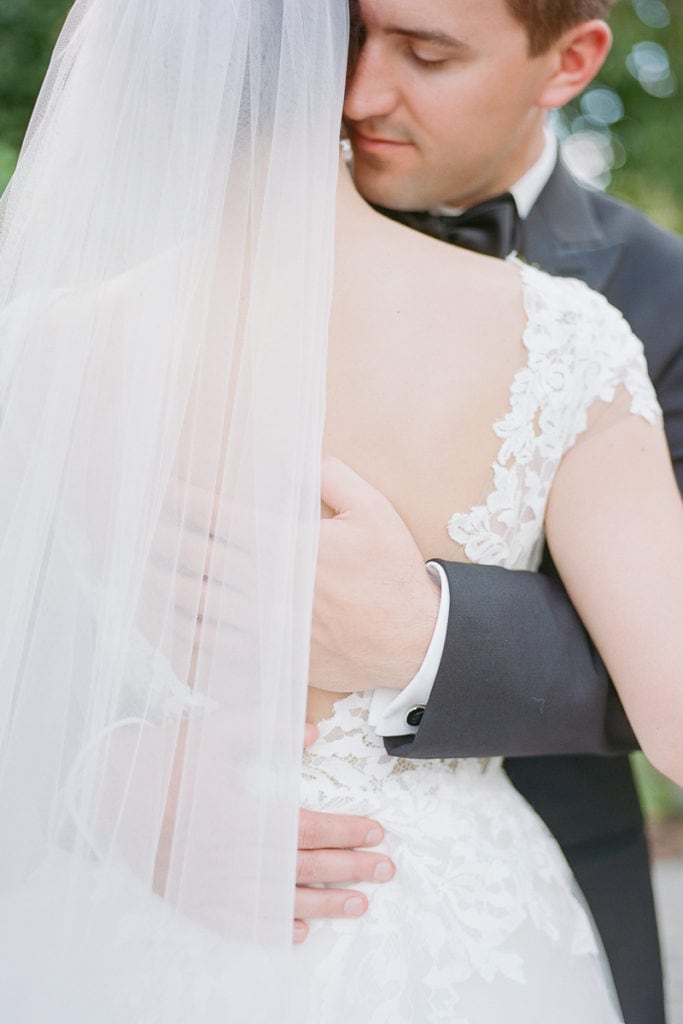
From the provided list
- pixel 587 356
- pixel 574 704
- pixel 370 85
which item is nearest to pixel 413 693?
pixel 574 704

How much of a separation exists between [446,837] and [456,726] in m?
0.17

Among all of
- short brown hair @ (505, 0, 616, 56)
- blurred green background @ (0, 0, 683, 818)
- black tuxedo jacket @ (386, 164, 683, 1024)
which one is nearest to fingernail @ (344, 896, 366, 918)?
black tuxedo jacket @ (386, 164, 683, 1024)

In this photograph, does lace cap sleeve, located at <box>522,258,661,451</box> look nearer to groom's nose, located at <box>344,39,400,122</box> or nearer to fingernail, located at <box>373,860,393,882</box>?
groom's nose, located at <box>344,39,400,122</box>

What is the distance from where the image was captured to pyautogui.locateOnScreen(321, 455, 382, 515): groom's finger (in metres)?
1.53

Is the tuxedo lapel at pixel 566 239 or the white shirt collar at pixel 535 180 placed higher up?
the white shirt collar at pixel 535 180

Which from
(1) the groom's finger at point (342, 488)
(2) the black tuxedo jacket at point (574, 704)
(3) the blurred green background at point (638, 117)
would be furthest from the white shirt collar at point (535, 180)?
(3) the blurred green background at point (638, 117)

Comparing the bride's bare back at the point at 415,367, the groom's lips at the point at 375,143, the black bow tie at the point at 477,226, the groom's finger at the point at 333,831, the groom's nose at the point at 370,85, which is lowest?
the groom's finger at the point at 333,831

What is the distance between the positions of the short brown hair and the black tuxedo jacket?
54 centimetres

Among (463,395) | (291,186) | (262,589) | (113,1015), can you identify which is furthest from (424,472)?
(113,1015)

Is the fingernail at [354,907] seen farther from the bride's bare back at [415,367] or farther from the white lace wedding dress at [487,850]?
the bride's bare back at [415,367]

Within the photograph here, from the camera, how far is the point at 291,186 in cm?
151

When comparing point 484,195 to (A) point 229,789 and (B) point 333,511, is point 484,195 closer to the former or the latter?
(B) point 333,511

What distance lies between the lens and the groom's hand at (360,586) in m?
1.54

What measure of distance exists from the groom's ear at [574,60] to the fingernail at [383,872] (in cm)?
156
